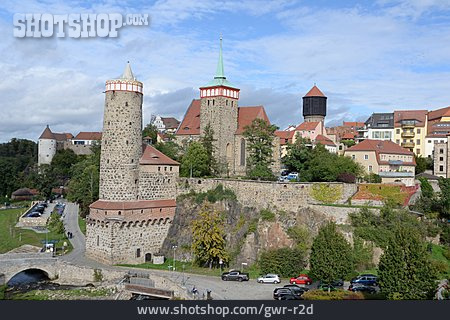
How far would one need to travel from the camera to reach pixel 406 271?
26594mm

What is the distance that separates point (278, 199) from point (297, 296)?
570 inches

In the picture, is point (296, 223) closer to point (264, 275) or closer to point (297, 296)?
point (264, 275)

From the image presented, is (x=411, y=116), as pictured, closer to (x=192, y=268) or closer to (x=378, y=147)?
(x=378, y=147)

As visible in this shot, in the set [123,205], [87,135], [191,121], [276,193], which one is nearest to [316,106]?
[191,121]

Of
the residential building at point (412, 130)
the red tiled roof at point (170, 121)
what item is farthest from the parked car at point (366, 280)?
the red tiled roof at point (170, 121)

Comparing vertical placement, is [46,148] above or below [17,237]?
above

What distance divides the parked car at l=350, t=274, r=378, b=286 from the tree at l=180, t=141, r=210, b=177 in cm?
2351

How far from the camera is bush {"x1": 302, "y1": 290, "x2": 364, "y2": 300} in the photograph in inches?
1159

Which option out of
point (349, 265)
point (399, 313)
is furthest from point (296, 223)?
point (399, 313)

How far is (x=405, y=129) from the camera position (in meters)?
73.8

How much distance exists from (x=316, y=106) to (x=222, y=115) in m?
36.0

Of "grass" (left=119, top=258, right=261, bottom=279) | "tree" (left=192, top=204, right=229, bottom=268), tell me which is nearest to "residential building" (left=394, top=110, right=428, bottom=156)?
"tree" (left=192, top=204, right=229, bottom=268)

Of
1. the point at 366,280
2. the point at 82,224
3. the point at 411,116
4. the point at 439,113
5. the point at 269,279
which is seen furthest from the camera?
the point at 439,113

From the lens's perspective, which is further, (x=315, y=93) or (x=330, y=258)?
(x=315, y=93)
